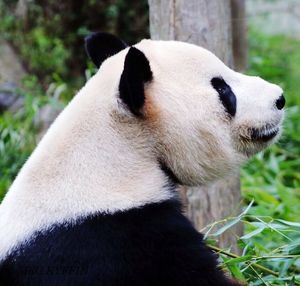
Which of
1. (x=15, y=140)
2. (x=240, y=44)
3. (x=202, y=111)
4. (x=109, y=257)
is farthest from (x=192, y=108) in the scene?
(x=240, y=44)

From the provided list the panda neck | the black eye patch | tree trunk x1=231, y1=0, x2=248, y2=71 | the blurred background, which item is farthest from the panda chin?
tree trunk x1=231, y1=0, x2=248, y2=71

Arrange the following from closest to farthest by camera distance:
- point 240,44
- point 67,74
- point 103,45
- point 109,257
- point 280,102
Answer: point 109,257 < point 280,102 < point 103,45 < point 240,44 < point 67,74

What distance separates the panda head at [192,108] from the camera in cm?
231

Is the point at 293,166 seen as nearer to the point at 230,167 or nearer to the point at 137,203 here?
the point at 230,167

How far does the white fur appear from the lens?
2180 millimetres

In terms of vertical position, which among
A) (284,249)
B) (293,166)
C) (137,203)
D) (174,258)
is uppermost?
(137,203)

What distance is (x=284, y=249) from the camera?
2.88 meters

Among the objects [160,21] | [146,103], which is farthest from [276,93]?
[160,21]

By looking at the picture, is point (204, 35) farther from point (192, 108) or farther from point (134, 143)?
point (134, 143)

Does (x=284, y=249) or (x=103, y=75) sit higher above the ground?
(x=103, y=75)

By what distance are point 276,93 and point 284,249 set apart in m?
0.74

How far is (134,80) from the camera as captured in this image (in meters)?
2.22

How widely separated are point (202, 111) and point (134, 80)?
30 centimetres

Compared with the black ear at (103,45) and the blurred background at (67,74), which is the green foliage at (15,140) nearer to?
the blurred background at (67,74)
